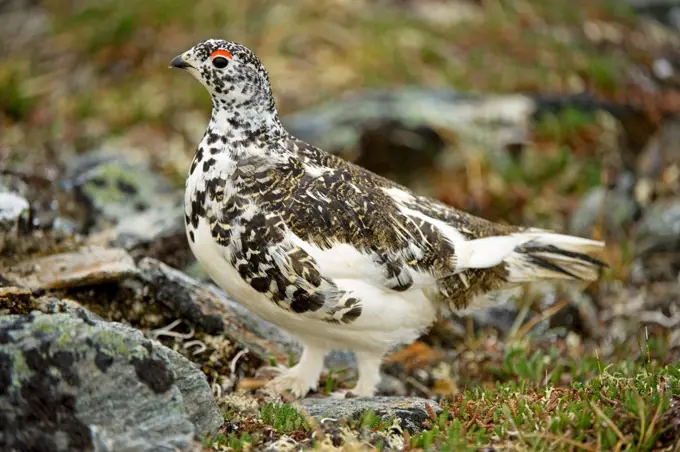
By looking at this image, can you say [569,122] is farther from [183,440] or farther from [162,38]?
[183,440]

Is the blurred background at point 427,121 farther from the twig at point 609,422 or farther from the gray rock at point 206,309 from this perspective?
the twig at point 609,422

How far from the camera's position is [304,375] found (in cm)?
459

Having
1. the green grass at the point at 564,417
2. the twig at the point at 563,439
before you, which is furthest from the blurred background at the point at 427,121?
the twig at the point at 563,439

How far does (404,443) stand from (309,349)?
1163 millimetres

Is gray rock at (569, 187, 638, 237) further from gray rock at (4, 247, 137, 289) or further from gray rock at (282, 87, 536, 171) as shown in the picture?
gray rock at (4, 247, 137, 289)

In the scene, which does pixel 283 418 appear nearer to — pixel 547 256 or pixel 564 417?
pixel 564 417

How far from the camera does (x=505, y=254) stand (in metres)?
4.53

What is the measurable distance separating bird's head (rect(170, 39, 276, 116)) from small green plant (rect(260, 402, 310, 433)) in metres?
1.46

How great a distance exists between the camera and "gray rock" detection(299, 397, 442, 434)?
3.74m

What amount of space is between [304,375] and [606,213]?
3595mm

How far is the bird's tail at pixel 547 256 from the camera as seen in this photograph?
4.63 meters

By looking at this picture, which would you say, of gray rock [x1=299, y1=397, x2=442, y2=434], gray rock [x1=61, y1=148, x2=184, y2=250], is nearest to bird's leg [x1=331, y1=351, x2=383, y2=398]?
gray rock [x1=299, y1=397, x2=442, y2=434]

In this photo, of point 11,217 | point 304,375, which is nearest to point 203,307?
point 304,375

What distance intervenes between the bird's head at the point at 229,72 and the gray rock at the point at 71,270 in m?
1.15
